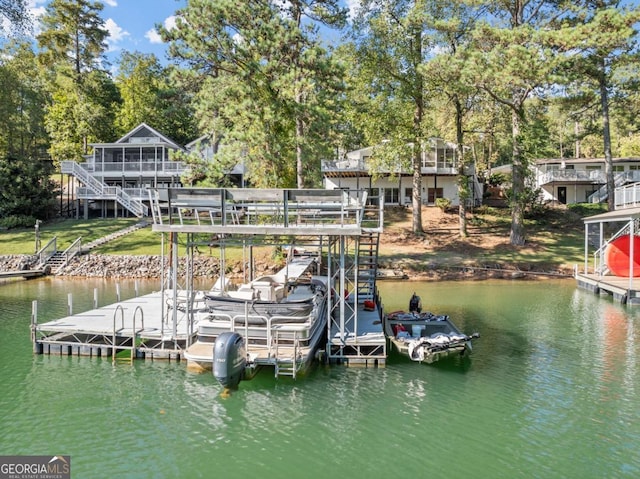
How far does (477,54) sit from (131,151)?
36.8 metres

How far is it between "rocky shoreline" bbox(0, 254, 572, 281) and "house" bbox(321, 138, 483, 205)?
627 inches

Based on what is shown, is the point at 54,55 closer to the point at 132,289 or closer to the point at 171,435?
the point at 132,289

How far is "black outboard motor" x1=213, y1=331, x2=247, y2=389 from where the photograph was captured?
406 inches

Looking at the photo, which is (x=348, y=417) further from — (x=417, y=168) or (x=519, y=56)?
(x=417, y=168)

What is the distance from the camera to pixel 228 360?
10328mm

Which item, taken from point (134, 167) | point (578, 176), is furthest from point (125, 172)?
point (578, 176)

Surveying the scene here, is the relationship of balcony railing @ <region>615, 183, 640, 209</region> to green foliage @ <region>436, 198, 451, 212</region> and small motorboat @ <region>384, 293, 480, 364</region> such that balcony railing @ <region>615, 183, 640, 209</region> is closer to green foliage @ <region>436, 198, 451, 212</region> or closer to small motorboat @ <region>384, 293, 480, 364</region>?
green foliage @ <region>436, 198, 451, 212</region>

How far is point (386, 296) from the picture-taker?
2519 cm

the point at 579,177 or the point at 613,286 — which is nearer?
the point at 613,286

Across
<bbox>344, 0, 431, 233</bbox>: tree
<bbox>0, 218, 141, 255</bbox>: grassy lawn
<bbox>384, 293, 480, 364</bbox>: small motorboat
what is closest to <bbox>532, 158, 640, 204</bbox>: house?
<bbox>344, 0, 431, 233</bbox>: tree

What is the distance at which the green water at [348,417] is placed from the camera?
837cm

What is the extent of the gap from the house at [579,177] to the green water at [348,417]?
37.1m

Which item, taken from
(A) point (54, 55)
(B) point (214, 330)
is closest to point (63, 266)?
(B) point (214, 330)

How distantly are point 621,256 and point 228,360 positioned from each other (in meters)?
24.9
